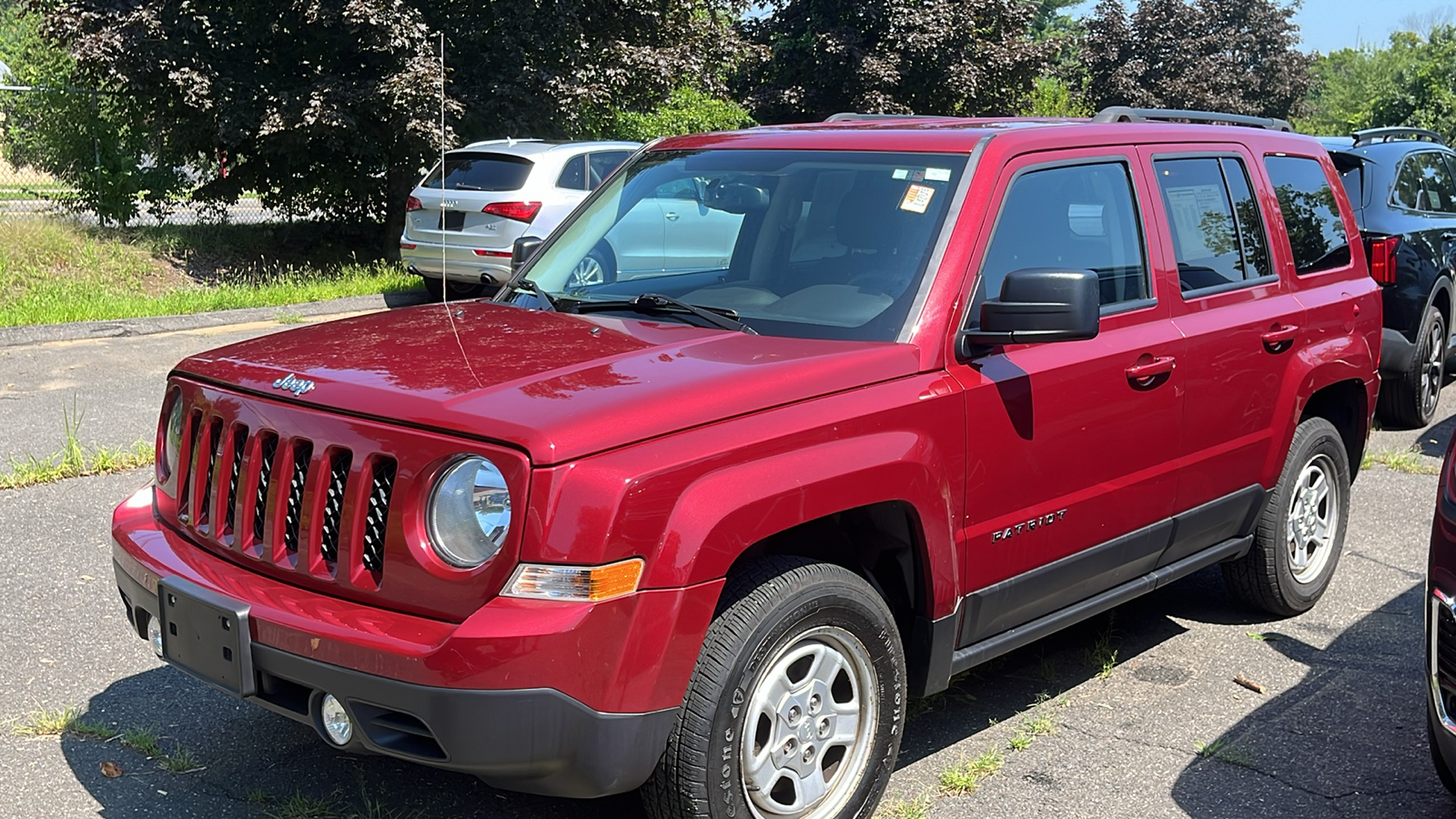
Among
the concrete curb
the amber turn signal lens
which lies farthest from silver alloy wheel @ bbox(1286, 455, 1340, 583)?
the concrete curb

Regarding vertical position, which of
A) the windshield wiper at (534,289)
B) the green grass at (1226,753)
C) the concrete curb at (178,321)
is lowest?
the green grass at (1226,753)

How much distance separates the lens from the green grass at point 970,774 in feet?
12.9

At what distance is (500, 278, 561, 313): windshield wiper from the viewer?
4277 millimetres

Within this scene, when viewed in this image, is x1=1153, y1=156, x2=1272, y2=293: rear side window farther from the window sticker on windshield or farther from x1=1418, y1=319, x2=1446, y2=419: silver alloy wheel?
x1=1418, y1=319, x2=1446, y2=419: silver alloy wheel

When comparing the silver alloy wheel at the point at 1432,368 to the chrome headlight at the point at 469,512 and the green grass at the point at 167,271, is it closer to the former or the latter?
the chrome headlight at the point at 469,512

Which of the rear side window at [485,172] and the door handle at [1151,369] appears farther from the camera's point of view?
the rear side window at [485,172]

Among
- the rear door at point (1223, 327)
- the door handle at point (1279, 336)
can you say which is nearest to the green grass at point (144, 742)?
the rear door at point (1223, 327)

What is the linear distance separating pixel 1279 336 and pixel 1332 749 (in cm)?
147

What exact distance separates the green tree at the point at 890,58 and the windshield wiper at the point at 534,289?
1981 cm

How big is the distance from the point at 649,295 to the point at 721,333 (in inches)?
15.2

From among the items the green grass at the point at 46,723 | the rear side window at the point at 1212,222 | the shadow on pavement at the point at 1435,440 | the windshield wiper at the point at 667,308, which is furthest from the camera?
the shadow on pavement at the point at 1435,440

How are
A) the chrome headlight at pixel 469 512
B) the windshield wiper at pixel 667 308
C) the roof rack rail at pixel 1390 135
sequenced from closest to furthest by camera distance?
the chrome headlight at pixel 469 512, the windshield wiper at pixel 667 308, the roof rack rail at pixel 1390 135

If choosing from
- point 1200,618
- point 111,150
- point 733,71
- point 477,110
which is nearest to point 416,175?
point 477,110

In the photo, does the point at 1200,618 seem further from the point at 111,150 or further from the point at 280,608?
the point at 111,150
